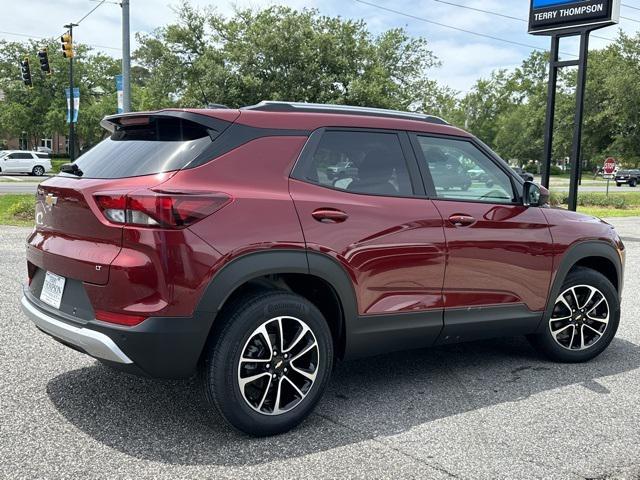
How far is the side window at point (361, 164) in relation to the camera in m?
3.58

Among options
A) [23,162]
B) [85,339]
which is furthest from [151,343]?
[23,162]

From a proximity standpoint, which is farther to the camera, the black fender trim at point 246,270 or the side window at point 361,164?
the side window at point 361,164

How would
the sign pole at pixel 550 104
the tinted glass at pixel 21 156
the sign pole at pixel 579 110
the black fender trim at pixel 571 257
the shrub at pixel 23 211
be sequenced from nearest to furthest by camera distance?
the black fender trim at pixel 571 257 → the sign pole at pixel 579 110 → the sign pole at pixel 550 104 → the shrub at pixel 23 211 → the tinted glass at pixel 21 156

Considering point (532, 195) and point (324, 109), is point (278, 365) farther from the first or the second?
point (532, 195)

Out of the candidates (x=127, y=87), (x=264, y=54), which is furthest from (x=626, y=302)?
(x=264, y=54)

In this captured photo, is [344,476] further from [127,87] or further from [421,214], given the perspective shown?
[127,87]

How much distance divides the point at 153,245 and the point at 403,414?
5.92 feet

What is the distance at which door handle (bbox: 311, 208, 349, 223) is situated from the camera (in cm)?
341

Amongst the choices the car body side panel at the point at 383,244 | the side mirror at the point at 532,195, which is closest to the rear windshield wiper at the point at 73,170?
the car body side panel at the point at 383,244

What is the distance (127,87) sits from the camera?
1620cm

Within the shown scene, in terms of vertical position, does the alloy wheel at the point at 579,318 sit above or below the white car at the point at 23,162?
below

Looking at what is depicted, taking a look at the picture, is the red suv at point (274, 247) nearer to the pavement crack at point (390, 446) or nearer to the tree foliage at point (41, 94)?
the pavement crack at point (390, 446)

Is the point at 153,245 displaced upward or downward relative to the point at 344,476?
upward

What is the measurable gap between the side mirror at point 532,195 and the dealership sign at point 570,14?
9881mm
